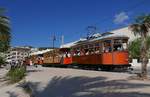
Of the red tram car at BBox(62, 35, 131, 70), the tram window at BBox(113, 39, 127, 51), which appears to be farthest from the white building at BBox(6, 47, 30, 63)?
the tram window at BBox(113, 39, 127, 51)

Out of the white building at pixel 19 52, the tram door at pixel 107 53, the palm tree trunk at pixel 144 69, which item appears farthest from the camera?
the white building at pixel 19 52

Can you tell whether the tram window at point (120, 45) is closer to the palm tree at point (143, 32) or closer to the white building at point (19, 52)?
the palm tree at point (143, 32)

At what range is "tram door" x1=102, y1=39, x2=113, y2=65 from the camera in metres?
33.1

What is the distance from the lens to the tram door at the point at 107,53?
33125 mm

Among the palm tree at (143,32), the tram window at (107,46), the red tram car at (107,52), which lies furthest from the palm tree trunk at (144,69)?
the tram window at (107,46)

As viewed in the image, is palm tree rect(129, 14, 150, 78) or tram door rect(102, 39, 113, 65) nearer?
palm tree rect(129, 14, 150, 78)

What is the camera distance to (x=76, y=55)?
42.0 meters

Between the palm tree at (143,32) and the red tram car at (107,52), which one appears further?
the red tram car at (107,52)

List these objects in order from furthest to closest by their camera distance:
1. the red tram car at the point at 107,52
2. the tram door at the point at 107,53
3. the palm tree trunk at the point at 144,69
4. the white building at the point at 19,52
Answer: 1. the white building at the point at 19,52
2. the tram door at the point at 107,53
3. the red tram car at the point at 107,52
4. the palm tree trunk at the point at 144,69

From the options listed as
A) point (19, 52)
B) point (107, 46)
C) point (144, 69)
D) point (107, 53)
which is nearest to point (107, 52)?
point (107, 53)

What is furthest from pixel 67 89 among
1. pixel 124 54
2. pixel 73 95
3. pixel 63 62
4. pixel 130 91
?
pixel 63 62

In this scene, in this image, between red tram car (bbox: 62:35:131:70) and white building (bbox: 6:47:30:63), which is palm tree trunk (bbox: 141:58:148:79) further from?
white building (bbox: 6:47:30:63)

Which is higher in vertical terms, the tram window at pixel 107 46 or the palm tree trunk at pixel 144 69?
the tram window at pixel 107 46

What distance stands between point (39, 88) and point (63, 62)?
2722 cm
